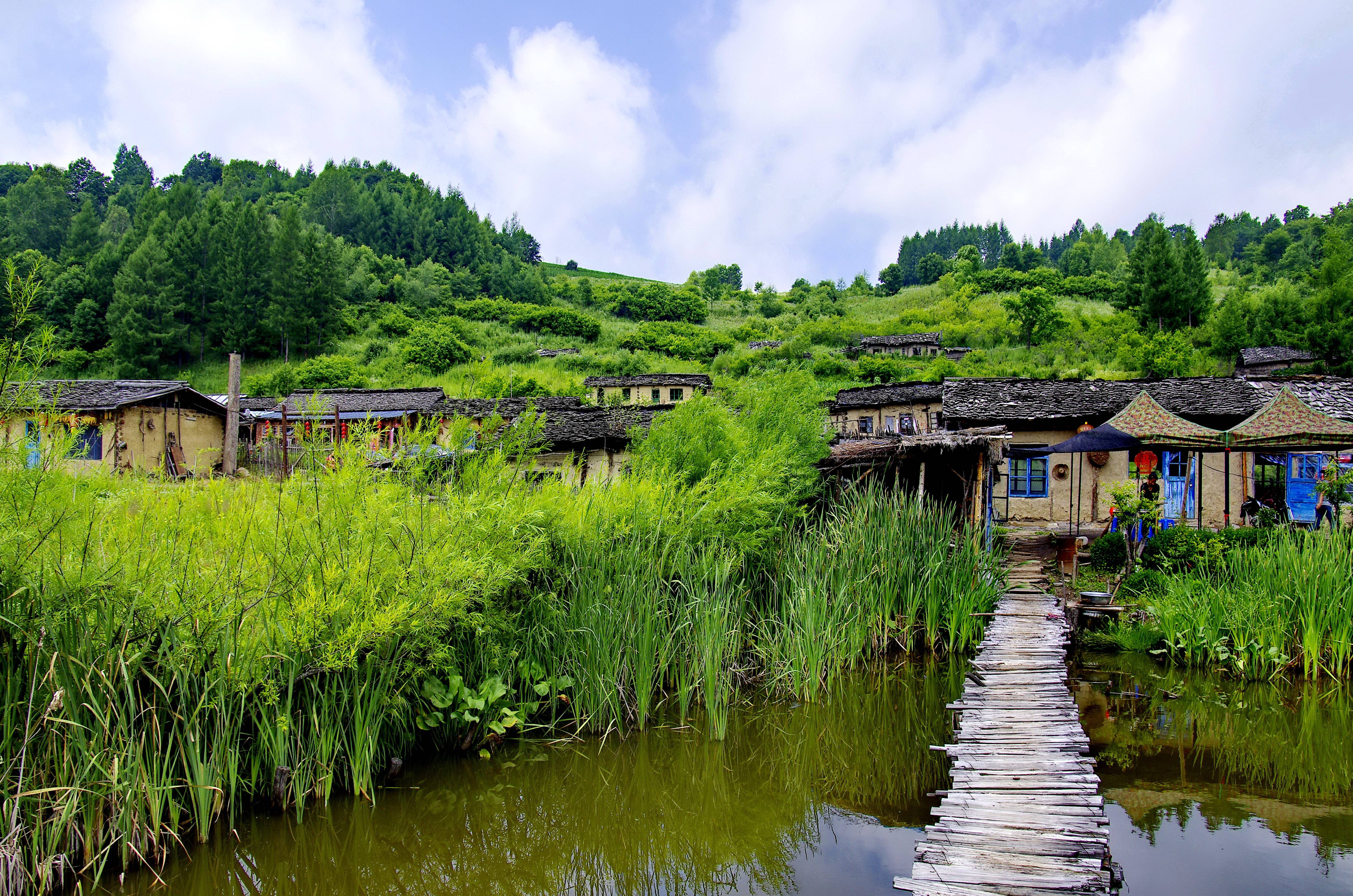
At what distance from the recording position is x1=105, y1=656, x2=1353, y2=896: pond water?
4.68 meters

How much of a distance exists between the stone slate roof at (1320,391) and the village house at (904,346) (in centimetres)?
2870

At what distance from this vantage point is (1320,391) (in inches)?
674

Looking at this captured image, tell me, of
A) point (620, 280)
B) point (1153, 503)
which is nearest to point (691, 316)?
point (620, 280)

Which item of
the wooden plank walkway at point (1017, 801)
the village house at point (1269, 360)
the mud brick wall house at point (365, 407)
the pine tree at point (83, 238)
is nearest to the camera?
the wooden plank walkway at point (1017, 801)

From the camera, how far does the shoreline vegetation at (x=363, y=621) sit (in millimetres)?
4160

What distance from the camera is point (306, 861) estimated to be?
4.72 metres

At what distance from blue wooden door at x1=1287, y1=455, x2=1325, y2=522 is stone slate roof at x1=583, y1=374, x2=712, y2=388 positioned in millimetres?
24195

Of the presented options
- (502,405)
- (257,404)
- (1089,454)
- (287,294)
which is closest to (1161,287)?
(1089,454)

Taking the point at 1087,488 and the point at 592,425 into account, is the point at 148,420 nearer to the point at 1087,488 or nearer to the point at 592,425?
the point at 592,425

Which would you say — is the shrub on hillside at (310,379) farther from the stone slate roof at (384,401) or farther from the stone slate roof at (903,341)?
the stone slate roof at (903,341)

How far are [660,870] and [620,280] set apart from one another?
117373 millimetres

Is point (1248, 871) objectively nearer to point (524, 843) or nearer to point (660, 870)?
point (660, 870)

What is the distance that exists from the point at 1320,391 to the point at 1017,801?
18.2 meters

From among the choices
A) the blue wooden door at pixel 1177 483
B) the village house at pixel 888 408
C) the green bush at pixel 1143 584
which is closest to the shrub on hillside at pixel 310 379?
the village house at pixel 888 408
